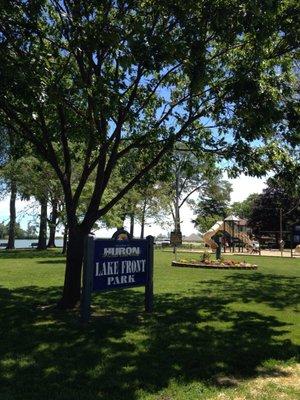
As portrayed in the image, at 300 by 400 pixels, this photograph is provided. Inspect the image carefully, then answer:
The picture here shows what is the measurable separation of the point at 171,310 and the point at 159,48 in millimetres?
4904

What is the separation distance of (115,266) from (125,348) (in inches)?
90.9

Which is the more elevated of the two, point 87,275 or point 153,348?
point 87,275

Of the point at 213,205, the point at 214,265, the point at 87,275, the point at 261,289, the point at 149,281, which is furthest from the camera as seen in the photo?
the point at 213,205

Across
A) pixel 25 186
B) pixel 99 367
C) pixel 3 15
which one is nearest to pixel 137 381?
pixel 99 367

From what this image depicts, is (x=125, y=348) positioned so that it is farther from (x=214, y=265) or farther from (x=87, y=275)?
(x=214, y=265)

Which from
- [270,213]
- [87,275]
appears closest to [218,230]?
[270,213]

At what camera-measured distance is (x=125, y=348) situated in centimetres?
689

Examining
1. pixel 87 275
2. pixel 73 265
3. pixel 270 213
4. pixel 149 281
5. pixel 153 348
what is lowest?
pixel 153 348

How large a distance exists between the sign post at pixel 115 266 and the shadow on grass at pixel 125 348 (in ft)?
1.83

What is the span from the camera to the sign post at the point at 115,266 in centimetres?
843

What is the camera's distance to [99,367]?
19.5 feet

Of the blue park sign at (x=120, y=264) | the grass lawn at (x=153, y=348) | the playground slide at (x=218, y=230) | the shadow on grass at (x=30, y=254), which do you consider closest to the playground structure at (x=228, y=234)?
the playground slide at (x=218, y=230)

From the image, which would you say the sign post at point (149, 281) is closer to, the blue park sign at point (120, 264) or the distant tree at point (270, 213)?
the blue park sign at point (120, 264)

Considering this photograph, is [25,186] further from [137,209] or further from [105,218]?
[137,209]
